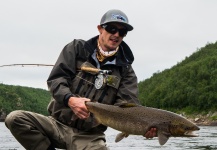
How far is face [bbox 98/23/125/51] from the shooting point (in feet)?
17.1

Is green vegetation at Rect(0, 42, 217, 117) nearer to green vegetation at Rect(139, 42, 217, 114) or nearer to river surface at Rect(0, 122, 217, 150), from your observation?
green vegetation at Rect(139, 42, 217, 114)

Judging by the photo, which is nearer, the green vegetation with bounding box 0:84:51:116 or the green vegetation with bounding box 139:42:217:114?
the green vegetation with bounding box 139:42:217:114

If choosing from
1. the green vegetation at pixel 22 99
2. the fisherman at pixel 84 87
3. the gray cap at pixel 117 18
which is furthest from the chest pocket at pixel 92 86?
the green vegetation at pixel 22 99

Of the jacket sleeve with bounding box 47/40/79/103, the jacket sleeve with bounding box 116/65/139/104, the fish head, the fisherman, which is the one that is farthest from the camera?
the jacket sleeve with bounding box 116/65/139/104

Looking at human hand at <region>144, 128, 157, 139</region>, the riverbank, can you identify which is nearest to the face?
human hand at <region>144, 128, 157, 139</region>

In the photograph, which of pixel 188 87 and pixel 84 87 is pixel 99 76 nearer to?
pixel 84 87

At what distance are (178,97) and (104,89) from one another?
7605 centimetres

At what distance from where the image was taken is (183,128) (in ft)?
15.2

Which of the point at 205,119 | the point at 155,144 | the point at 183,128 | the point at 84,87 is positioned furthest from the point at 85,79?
the point at 205,119

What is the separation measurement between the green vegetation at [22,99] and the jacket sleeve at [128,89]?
129 m

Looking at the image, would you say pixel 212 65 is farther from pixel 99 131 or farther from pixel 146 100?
pixel 99 131

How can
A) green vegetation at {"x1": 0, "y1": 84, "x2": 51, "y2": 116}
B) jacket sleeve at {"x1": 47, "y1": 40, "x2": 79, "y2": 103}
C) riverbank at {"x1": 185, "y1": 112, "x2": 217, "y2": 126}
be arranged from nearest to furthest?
1. jacket sleeve at {"x1": 47, "y1": 40, "x2": 79, "y2": 103}
2. riverbank at {"x1": 185, "y1": 112, "x2": 217, "y2": 126}
3. green vegetation at {"x1": 0, "y1": 84, "x2": 51, "y2": 116}

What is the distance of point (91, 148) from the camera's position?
5359 millimetres

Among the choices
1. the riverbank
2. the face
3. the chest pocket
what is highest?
the face
